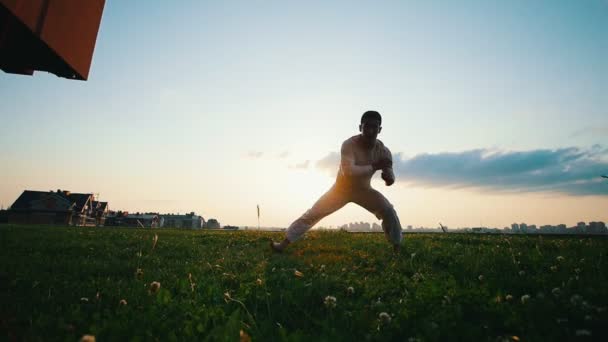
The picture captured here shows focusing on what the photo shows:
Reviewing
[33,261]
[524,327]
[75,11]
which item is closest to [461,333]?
[524,327]

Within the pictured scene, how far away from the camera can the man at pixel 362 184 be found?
6367mm

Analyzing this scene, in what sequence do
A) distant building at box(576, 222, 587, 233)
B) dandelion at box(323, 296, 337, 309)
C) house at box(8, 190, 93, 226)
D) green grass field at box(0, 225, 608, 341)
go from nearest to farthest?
1. green grass field at box(0, 225, 608, 341)
2. dandelion at box(323, 296, 337, 309)
3. house at box(8, 190, 93, 226)
4. distant building at box(576, 222, 587, 233)

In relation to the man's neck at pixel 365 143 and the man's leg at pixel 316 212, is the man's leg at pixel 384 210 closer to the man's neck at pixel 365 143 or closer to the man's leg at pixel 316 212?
the man's leg at pixel 316 212

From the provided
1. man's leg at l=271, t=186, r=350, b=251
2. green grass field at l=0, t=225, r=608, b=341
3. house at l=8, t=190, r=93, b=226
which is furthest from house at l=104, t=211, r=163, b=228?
green grass field at l=0, t=225, r=608, b=341

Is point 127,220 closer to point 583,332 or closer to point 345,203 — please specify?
point 345,203

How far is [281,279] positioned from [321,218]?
124 inches

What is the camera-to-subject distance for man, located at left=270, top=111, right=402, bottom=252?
20.9ft

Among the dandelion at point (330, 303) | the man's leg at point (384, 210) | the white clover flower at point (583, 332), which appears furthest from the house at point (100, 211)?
the white clover flower at point (583, 332)

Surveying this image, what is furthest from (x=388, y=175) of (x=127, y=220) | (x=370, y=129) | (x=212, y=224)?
(x=212, y=224)

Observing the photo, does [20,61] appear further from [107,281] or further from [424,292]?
[424,292]

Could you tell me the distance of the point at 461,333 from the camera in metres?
2.14

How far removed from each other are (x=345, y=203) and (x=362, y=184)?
639 mm

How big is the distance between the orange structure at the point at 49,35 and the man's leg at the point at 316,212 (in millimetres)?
4680

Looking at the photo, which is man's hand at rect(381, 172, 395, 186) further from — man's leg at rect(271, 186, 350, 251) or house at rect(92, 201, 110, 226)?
house at rect(92, 201, 110, 226)
